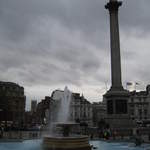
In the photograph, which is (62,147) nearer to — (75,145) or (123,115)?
(75,145)

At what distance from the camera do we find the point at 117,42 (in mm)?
62969

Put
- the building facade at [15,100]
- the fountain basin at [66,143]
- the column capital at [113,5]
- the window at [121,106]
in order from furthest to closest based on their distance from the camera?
the building facade at [15,100]
the column capital at [113,5]
the window at [121,106]
the fountain basin at [66,143]

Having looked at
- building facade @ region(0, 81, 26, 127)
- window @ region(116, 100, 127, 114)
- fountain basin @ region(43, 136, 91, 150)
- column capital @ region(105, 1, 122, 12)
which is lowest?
fountain basin @ region(43, 136, 91, 150)

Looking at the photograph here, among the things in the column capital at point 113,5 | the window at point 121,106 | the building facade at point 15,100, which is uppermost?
the column capital at point 113,5

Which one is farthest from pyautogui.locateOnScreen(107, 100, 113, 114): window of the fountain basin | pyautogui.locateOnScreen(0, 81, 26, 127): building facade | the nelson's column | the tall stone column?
pyautogui.locateOnScreen(0, 81, 26, 127): building facade

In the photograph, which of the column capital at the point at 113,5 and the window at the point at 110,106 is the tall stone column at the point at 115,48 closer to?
the column capital at the point at 113,5

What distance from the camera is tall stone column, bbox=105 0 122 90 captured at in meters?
61.7

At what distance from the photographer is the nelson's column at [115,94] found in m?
58.3

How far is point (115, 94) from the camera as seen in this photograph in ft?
194

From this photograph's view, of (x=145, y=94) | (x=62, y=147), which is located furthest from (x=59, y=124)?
(x=145, y=94)

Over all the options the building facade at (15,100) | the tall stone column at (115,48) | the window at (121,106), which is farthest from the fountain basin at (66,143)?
the building facade at (15,100)

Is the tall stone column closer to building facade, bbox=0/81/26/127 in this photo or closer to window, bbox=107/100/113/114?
window, bbox=107/100/113/114

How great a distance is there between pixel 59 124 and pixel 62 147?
2.15 metres

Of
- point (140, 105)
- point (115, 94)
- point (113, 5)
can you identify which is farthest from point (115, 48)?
point (140, 105)
